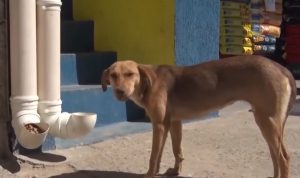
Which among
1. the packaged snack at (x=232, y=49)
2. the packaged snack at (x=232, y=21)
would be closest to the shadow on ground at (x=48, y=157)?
the packaged snack at (x=232, y=49)

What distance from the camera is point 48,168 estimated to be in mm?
5008

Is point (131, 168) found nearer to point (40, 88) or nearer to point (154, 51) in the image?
point (40, 88)

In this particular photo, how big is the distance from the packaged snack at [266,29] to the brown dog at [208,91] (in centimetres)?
663

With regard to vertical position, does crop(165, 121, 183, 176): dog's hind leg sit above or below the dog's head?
below

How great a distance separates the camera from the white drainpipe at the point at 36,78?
16.2 feet

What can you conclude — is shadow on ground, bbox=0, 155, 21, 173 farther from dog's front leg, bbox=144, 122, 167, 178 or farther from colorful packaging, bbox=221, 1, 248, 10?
colorful packaging, bbox=221, 1, 248, 10

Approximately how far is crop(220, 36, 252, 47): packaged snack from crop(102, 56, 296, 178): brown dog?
5.32 metres

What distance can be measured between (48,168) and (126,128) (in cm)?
148

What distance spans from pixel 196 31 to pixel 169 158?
2038 millimetres

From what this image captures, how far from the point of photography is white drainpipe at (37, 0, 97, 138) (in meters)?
5.12

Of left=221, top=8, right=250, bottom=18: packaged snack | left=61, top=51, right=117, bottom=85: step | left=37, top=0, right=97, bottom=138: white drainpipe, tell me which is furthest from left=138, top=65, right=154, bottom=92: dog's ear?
left=221, top=8, right=250, bottom=18: packaged snack

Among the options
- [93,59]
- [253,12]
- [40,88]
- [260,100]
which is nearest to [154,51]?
[93,59]

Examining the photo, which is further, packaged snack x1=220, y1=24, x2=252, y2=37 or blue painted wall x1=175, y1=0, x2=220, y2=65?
packaged snack x1=220, y1=24, x2=252, y2=37

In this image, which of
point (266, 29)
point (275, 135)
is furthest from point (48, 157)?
point (266, 29)
